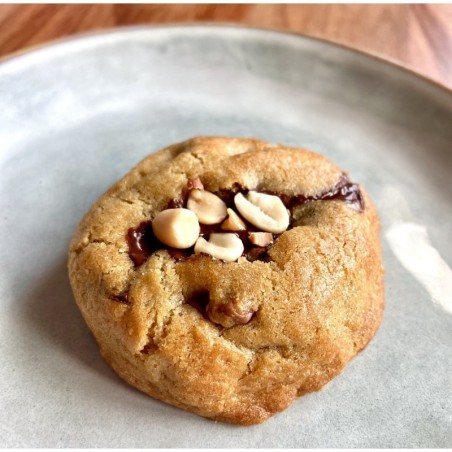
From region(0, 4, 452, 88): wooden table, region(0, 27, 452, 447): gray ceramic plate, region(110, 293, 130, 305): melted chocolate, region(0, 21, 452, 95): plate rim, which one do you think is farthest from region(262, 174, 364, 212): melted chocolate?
region(0, 4, 452, 88): wooden table

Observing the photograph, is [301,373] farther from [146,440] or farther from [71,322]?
[71,322]

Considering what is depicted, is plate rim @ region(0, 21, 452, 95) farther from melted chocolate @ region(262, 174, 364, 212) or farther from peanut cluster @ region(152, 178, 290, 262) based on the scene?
peanut cluster @ region(152, 178, 290, 262)

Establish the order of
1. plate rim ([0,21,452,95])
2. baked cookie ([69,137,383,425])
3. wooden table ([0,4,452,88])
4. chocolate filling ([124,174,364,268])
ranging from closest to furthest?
1. baked cookie ([69,137,383,425])
2. chocolate filling ([124,174,364,268])
3. plate rim ([0,21,452,95])
4. wooden table ([0,4,452,88])

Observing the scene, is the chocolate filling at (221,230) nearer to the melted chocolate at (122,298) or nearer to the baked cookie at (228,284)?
the baked cookie at (228,284)

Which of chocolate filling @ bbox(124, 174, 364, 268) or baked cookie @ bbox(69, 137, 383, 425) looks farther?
chocolate filling @ bbox(124, 174, 364, 268)

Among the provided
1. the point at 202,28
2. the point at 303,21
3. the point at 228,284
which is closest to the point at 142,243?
the point at 228,284

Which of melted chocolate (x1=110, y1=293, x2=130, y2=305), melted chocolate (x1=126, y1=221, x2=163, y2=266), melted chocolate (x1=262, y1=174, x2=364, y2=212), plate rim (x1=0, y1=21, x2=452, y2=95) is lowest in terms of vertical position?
melted chocolate (x1=110, y1=293, x2=130, y2=305)
